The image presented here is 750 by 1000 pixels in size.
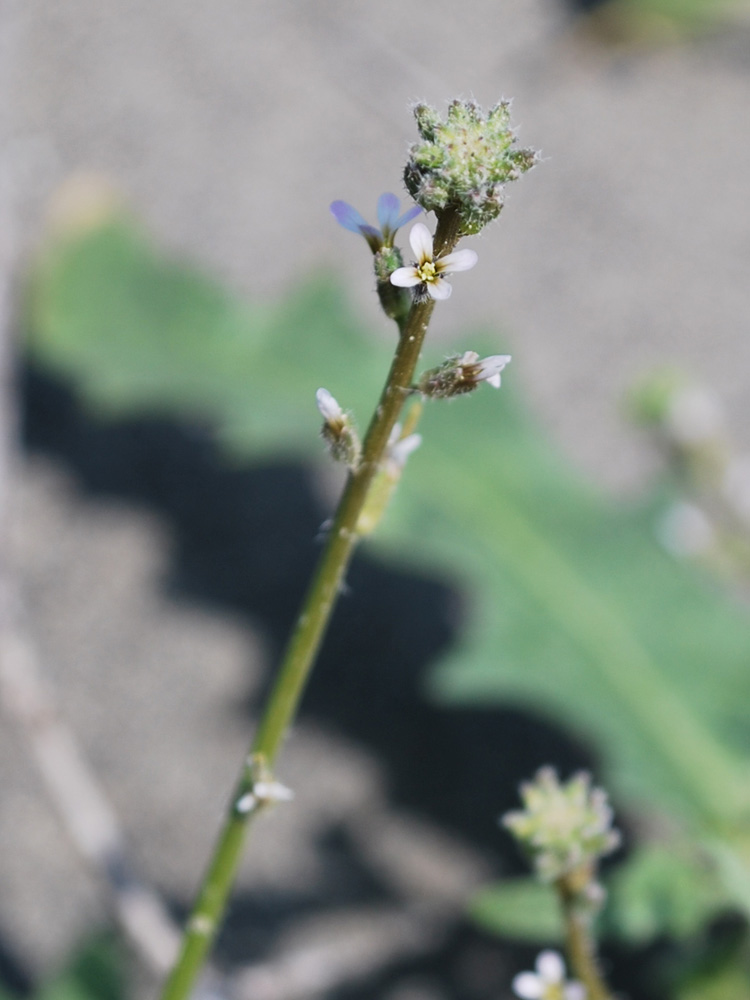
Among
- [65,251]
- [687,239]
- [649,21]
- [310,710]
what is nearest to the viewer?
[310,710]

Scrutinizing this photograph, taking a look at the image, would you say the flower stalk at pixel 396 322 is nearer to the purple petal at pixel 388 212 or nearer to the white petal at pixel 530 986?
the purple petal at pixel 388 212

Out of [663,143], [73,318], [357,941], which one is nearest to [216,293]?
[73,318]

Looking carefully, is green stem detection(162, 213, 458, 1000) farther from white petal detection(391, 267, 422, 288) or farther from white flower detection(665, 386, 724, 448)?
white flower detection(665, 386, 724, 448)

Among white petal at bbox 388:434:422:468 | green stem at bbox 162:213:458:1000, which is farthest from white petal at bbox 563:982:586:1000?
white petal at bbox 388:434:422:468

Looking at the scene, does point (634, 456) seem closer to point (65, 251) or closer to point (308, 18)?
point (65, 251)

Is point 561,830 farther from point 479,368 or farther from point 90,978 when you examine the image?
point 90,978

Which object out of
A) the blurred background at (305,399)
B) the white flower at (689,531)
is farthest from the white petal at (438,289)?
the white flower at (689,531)

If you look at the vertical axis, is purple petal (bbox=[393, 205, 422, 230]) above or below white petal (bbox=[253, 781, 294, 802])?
above
